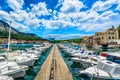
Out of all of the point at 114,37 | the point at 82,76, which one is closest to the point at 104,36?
the point at 114,37

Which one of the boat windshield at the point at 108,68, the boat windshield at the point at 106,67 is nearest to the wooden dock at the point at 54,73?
the boat windshield at the point at 106,67

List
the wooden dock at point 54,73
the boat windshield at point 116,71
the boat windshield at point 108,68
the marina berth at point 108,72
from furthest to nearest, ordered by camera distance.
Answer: the wooden dock at point 54,73 → the boat windshield at point 108,68 → the boat windshield at point 116,71 → the marina berth at point 108,72

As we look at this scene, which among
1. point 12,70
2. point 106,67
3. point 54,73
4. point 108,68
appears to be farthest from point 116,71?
point 12,70

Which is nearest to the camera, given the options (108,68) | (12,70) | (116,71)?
(116,71)

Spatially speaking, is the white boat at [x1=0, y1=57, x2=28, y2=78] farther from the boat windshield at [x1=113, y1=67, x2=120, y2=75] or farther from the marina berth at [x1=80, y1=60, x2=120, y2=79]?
the boat windshield at [x1=113, y1=67, x2=120, y2=75]

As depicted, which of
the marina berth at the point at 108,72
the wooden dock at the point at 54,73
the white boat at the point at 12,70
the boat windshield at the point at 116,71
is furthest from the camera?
the wooden dock at the point at 54,73

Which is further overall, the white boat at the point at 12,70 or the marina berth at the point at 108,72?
the white boat at the point at 12,70

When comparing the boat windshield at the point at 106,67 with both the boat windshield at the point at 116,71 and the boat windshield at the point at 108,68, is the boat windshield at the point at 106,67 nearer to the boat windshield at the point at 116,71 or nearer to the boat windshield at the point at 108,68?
the boat windshield at the point at 108,68

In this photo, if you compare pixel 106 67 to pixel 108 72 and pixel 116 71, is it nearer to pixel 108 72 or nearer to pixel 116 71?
pixel 108 72

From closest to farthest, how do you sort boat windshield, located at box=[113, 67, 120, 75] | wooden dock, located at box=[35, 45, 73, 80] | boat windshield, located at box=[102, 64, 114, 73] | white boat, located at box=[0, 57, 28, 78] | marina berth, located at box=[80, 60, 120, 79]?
1. marina berth, located at box=[80, 60, 120, 79]
2. boat windshield, located at box=[113, 67, 120, 75]
3. boat windshield, located at box=[102, 64, 114, 73]
4. white boat, located at box=[0, 57, 28, 78]
5. wooden dock, located at box=[35, 45, 73, 80]

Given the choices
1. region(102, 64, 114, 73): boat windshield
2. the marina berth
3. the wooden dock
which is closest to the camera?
the marina berth

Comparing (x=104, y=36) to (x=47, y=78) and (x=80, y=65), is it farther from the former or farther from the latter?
(x=47, y=78)

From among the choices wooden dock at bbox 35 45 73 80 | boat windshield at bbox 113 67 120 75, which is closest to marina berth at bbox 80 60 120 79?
boat windshield at bbox 113 67 120 75

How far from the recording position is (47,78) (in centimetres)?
2228
